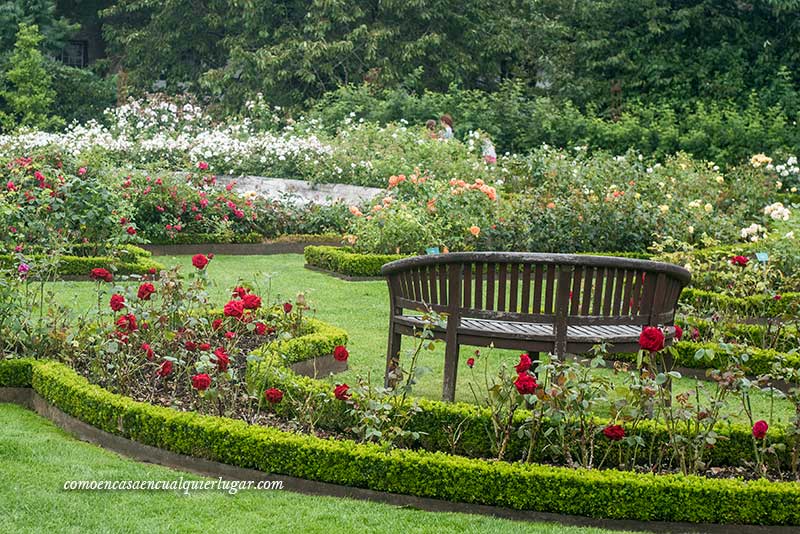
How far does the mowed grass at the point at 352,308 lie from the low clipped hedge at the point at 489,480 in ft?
1.35

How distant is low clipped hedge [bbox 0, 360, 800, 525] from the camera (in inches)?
164

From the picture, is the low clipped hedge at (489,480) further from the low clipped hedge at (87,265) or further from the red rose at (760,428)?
the low clipped hedge at (87,265)

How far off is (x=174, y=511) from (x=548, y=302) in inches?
84.6

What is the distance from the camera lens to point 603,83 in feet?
80.8

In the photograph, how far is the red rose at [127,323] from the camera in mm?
5531

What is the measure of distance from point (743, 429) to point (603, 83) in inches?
812

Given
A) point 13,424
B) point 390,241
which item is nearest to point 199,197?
point 390,241

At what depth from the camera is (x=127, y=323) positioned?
559 centimetres

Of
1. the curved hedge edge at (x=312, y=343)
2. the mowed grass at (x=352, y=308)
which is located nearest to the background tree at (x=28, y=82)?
the mowed grass at (x=352, y=308)

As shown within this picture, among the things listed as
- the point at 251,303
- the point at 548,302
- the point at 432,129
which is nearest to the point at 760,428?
the point at 548,302

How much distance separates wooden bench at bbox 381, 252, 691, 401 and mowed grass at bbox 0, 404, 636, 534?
1127 mm

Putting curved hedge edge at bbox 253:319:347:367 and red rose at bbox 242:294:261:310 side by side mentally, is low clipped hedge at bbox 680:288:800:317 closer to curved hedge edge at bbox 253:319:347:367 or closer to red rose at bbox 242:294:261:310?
curved hedge edge at bbox 253:319:347:367

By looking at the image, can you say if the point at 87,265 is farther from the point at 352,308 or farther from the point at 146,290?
the point at 146,290

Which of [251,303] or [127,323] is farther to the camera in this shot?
[127,323]
